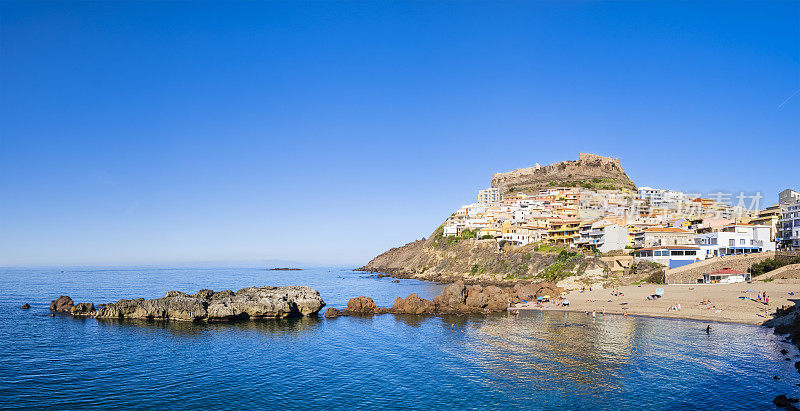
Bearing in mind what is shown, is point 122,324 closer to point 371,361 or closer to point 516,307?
point 371,361

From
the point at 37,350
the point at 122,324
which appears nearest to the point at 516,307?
the point at 122,324

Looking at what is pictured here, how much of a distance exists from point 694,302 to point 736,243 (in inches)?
1311

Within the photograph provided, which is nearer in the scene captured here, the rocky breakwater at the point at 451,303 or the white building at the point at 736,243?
the rocky breakwater at the point at 451,303

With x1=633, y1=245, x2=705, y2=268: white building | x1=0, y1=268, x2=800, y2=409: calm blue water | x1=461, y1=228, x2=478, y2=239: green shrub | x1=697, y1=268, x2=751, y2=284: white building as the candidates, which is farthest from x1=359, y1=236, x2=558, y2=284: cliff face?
x1=0, y1=268, x2=800, y2=409: calm blue water

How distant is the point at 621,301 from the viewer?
64.2 meters

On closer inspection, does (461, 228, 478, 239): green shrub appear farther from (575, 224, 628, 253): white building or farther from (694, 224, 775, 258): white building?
(694, 224, 775, 258): white building

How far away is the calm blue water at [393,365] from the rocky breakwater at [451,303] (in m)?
9.17

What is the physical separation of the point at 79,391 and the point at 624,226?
96594 millimetres

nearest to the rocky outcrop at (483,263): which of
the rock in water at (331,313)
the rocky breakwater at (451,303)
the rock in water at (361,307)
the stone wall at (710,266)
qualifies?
the stone wall at (710,266)

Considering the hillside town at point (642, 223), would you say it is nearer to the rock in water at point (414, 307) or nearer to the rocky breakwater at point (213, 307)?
the rock in water at point (414, 307)

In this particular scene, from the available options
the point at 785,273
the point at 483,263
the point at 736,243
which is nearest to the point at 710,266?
the point at 785,273

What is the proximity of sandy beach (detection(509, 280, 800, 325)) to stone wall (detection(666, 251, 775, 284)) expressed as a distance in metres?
3.89

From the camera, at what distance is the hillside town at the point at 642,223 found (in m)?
83.2

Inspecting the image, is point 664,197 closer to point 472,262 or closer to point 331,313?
point 472,262
